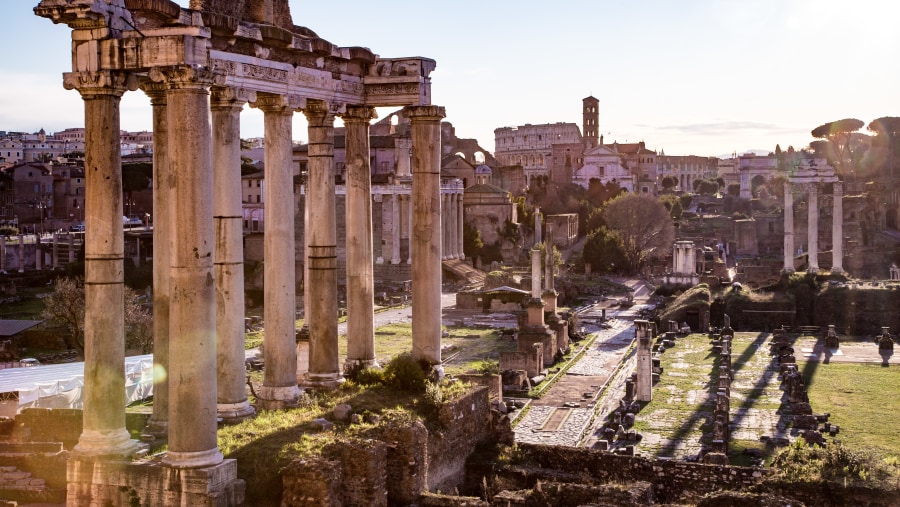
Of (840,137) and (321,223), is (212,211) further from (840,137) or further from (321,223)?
(840,137)

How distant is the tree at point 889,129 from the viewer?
102 metres

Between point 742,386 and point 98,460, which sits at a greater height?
point 98,460

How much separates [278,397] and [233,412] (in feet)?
3.47

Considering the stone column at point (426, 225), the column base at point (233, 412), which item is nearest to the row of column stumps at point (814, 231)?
the stone column at point (426, 225)

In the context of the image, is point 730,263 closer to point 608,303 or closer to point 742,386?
point 608,303

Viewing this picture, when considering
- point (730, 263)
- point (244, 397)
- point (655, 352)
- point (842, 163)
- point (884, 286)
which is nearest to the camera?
point (244, 397)

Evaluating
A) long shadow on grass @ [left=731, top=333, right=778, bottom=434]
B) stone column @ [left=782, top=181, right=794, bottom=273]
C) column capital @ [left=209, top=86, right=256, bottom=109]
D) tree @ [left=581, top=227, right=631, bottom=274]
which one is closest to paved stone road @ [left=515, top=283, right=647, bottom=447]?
long shadow on grass @ [left=731, top=333, right=778, bottom=434]

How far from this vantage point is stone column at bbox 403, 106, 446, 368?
637 inches

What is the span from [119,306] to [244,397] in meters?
2.79

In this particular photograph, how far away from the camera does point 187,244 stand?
36.6ft

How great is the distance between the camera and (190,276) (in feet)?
36.6

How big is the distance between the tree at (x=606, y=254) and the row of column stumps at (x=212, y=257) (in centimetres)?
5898

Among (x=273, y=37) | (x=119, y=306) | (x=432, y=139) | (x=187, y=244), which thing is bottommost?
(x=119, y=306)

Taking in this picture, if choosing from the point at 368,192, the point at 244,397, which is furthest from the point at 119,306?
the point at 368,192
